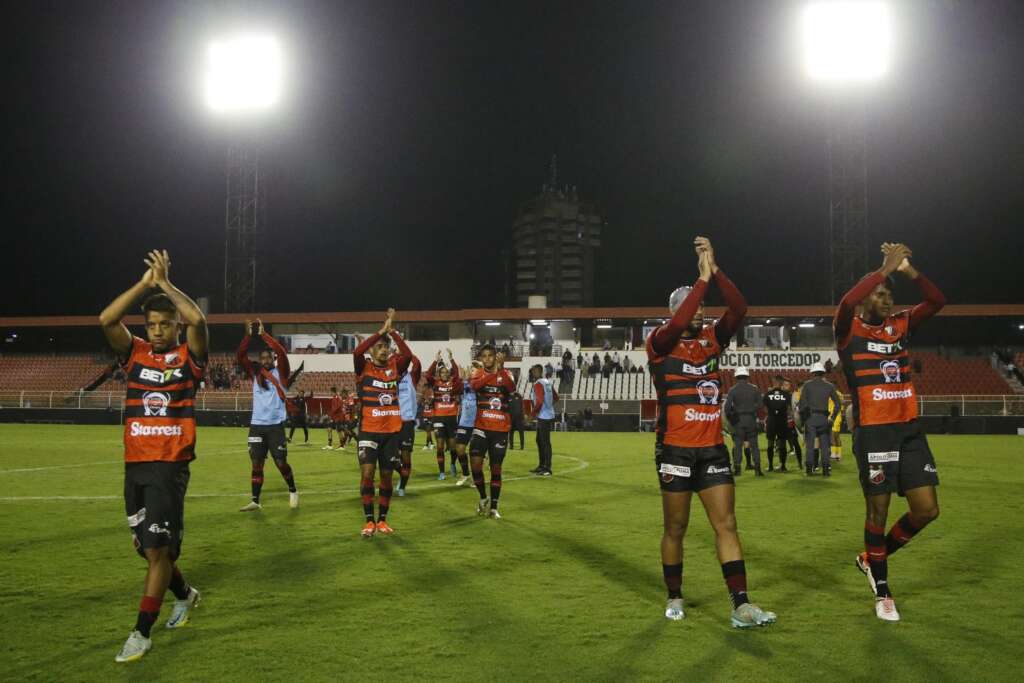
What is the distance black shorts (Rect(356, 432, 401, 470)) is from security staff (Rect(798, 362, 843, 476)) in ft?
34.1

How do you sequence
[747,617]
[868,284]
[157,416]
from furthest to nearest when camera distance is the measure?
[868,284] < [747,617] < [157,416]

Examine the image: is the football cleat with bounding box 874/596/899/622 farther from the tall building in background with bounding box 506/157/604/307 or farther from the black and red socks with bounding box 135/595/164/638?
the tall building in background with bounding box 506/157/604/307

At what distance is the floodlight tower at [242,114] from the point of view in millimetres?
42438

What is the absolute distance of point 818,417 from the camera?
56.3ft

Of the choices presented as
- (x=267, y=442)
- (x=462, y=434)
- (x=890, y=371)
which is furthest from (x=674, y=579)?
(x=462, y=434)

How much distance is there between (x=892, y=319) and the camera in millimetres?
6438

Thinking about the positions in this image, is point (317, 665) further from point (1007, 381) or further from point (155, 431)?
point (1007, 381)

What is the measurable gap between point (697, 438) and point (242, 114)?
156ft

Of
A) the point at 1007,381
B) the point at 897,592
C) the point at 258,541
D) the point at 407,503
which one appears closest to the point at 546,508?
the point at 407,503

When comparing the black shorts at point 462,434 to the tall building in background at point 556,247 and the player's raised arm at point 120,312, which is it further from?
the tall building in background at point 556,247

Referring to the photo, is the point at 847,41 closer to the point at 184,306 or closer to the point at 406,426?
the point at 406,426

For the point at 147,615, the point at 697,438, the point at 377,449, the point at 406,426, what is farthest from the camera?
the point at 406,426

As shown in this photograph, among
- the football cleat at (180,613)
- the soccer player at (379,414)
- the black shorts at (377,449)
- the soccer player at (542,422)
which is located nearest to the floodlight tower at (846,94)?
the soccer player at (542,422)

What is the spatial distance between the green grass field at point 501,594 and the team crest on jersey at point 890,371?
1774mm
